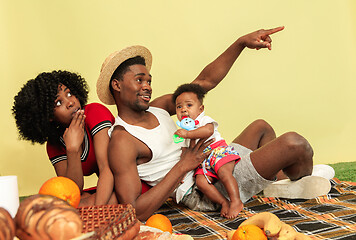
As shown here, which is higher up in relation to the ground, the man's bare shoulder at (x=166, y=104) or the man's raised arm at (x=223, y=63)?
the man's raised arm at (x=223, y=63)

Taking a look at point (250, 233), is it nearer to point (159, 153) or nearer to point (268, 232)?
point (268, 232)

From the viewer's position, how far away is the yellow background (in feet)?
13.9

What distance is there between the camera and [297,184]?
2.62 metres

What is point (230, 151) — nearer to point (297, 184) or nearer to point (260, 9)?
point (297, 184)

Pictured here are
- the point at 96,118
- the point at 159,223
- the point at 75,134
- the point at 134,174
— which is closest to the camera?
the point at 159,223

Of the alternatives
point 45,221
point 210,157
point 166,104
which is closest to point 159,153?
point 210,157

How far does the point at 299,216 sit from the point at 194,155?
0.74 meters

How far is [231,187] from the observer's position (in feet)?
8.09

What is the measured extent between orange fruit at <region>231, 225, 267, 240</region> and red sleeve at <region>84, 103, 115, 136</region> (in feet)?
4.24

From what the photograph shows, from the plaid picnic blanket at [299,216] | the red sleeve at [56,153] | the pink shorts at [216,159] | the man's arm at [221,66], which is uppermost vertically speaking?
the man's arm at [221,66]

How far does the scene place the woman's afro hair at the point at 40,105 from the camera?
2.62 metres

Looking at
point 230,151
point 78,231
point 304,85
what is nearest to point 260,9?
point 304,85

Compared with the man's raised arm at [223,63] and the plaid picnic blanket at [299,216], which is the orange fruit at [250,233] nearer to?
the plaid picnic blanket at [299,216]

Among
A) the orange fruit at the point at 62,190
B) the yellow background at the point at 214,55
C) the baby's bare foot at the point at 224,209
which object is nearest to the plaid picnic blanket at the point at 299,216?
the baby's bare foot at the point at 224,209
